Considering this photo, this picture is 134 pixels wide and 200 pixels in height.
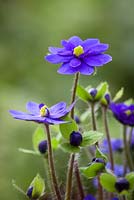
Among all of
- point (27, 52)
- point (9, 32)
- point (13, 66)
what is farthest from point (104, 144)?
point (9, 32)

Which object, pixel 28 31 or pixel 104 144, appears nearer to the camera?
pixel 104 144

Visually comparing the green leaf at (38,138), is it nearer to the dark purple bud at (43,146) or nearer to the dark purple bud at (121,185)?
the dark purple bud at (43,146)

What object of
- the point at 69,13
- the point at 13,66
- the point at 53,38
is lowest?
the point at 13,66

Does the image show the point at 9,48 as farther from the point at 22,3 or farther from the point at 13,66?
the point at 22,3

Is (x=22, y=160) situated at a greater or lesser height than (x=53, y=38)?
lesser

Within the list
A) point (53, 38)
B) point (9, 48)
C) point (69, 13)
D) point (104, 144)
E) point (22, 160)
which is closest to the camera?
point (104, 144)

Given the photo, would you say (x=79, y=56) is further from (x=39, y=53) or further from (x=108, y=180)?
(x=39, y=53)

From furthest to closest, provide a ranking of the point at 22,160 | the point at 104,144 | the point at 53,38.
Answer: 1. the point at 53,38
2. the point at 22,160
3. the point at 104,144
